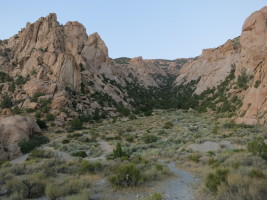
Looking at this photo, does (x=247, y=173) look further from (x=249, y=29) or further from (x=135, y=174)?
(x=249, y=29)

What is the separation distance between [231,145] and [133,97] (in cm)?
5305

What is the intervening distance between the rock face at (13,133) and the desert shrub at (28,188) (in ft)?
43.6

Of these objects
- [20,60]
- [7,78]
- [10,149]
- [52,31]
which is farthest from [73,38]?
[10,149]

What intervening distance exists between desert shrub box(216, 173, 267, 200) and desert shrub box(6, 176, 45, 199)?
6.35 metres

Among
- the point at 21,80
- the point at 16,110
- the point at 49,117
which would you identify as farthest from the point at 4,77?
the point at 49,117

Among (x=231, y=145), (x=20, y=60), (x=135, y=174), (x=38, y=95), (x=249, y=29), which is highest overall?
(x=249, y=29)

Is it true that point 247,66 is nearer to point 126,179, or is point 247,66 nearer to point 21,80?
point 21,80

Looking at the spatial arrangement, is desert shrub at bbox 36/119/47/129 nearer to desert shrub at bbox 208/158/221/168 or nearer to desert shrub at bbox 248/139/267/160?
desert shrub at bbox 208/158/221/168

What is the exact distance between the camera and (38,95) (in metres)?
42.6

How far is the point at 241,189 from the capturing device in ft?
22.6

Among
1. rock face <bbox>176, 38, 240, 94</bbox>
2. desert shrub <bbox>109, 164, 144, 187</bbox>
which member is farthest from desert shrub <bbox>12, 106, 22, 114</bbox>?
rock face <bbox>176, 38, 240, 94</bbox>

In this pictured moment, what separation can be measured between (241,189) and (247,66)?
51.2m

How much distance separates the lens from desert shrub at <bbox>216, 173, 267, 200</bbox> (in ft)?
21.4

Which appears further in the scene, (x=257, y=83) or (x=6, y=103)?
(x=6, y=103)
